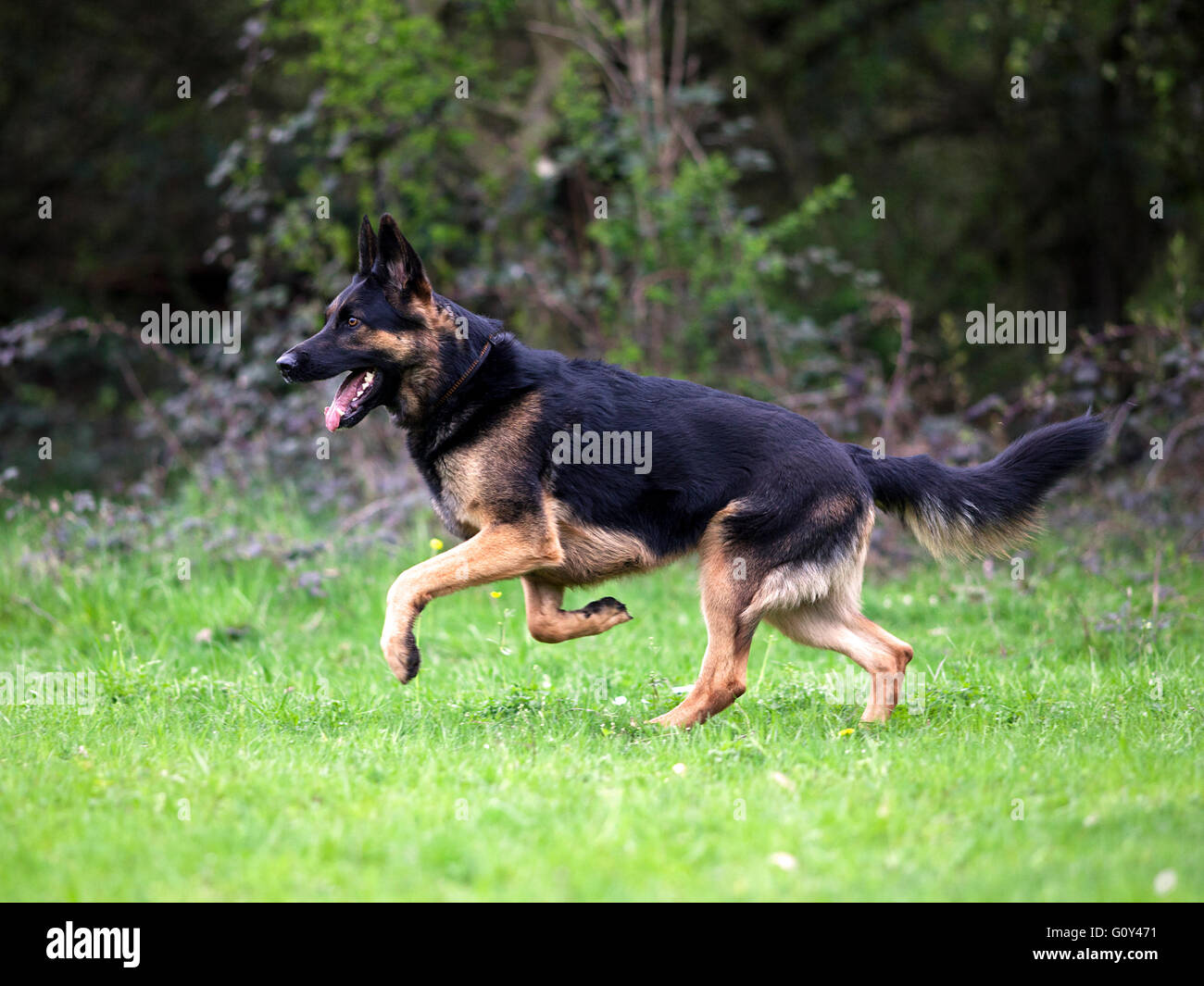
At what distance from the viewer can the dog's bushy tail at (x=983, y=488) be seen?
541 centimetres

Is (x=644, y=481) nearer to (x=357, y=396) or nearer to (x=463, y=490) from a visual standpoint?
(x=463, y=490)

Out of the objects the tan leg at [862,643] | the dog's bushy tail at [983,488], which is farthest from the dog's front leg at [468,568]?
the dog's bushy tail at [983,488]

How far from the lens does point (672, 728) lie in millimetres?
5242

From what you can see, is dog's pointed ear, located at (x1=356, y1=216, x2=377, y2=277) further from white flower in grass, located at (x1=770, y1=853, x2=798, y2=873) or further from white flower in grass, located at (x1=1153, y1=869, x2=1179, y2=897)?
white flower in grass, located at (x1=1153, y1=869, x2=1179, y2=897)

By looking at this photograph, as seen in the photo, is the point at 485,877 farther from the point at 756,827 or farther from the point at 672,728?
the point at 672,728

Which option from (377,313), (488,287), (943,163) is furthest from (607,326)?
(943,163)

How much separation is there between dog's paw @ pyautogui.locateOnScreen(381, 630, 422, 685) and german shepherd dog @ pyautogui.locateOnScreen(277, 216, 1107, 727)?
0.49 feet

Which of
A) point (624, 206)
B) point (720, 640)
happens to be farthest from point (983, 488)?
point (624, 206)

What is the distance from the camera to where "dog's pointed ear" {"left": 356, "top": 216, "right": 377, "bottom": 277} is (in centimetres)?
557

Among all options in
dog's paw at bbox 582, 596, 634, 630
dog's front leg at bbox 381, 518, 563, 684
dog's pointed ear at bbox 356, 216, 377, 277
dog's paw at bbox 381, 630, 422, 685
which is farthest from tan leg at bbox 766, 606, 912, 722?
dog's pointed ear at bbox 356, 216, 377, 277

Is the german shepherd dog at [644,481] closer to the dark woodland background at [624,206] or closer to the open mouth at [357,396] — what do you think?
the open mouth at [357,396]

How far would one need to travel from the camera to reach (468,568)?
527 cm

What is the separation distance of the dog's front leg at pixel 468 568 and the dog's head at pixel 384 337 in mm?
760

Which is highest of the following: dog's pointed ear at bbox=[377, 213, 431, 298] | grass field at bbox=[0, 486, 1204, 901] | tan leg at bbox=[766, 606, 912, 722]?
dog's pointed ear at bbox=[377, 213, 431, 298]
